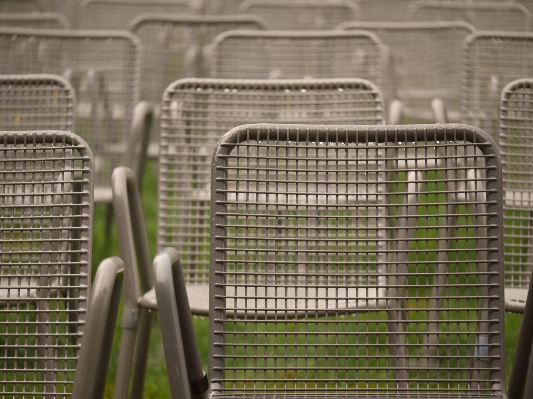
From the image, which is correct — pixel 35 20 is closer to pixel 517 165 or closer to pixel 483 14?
pixel 483 14

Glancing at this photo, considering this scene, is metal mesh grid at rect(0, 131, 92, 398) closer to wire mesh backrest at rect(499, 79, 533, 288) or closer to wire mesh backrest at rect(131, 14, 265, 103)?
wire mesh backrest at rect(499, 79, 533, 288)

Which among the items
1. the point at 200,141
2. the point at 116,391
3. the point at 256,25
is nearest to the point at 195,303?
the point at 116,391

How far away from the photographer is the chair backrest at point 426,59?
11.4 ft

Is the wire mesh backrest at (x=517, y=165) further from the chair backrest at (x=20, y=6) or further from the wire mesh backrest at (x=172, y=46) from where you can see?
the chair backrest at (x=20, y=6)

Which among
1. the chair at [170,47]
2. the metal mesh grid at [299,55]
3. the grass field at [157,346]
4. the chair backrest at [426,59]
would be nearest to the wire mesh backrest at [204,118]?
the grass field at [157,346]

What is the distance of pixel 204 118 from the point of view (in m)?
2.19

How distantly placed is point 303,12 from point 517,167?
7.69ft

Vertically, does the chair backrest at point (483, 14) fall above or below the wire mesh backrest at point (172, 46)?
above

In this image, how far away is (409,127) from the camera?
1344 millimetres

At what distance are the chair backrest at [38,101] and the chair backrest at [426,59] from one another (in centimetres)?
179

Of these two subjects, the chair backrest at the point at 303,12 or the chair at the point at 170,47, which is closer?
the chair at the point at 170,47

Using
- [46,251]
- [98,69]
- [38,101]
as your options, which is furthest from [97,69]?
[46,251]

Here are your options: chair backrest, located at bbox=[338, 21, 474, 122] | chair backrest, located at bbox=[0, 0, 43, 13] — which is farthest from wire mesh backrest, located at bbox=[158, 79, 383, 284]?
chair backrest, located at bbox=[0, 0, 43, 13]

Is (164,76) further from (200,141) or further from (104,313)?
(104,313)
